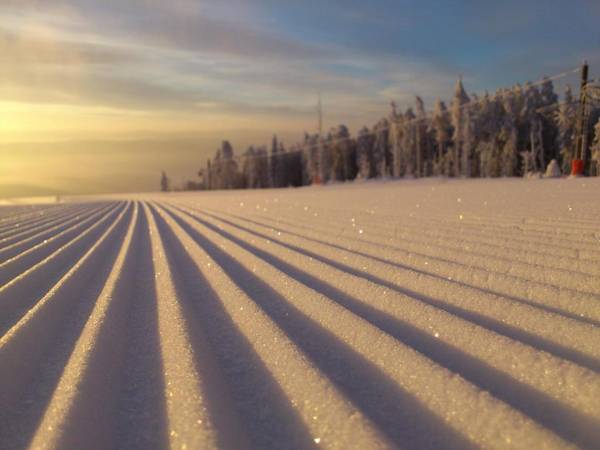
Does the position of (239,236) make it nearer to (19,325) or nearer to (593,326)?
(19,325)

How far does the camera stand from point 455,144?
158 feet

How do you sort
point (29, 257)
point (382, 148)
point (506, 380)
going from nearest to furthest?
point (506, 380)
point (29, 257)
point (382, 148)

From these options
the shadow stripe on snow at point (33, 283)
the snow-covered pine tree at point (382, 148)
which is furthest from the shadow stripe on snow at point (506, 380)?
the snow-covered pine tree at point (382, 148)

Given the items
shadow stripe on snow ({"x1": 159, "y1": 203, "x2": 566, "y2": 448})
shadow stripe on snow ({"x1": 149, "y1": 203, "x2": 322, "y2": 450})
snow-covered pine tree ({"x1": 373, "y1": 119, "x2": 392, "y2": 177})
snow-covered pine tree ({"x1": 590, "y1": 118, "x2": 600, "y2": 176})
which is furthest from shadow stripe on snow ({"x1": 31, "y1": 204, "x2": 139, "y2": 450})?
snow-covered pine tree ({"x1": 373, "y1": 119, "x2": 392, "y2": 177})

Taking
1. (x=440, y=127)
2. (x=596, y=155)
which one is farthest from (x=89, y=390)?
(x=440, y=127)

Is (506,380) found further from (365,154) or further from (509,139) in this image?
(365,154)

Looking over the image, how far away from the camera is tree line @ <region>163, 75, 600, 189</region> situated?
4146 centimetres

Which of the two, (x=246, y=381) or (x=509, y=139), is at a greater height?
(x=509, y=139)

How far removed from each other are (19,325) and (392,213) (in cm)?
521

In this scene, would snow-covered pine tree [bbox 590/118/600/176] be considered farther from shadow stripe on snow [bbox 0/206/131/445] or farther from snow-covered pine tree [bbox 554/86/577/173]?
shadow stripe on snow [bbox 0/206/131/445]

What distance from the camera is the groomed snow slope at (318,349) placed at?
1460mm

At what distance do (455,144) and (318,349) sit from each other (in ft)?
161

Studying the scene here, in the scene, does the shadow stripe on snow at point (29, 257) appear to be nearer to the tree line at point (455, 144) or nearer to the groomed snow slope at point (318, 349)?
the groomed snow slope at point (318, 349)

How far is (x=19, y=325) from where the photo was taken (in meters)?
2.55
